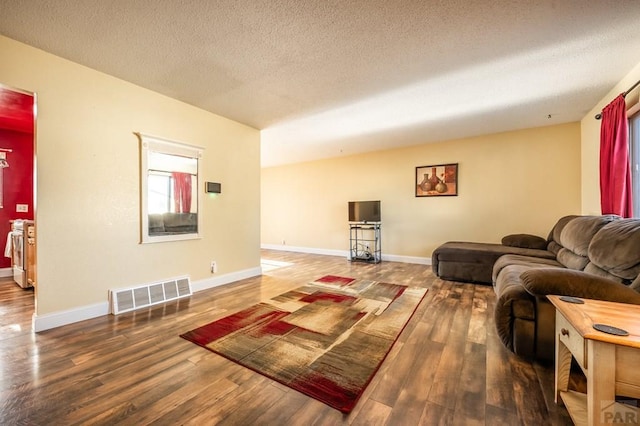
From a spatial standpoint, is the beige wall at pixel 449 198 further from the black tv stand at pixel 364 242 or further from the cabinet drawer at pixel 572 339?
the cabinet drawer at pixel 572 339

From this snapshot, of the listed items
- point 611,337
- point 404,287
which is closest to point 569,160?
point 404,287

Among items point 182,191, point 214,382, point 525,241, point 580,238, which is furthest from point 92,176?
point 525,241

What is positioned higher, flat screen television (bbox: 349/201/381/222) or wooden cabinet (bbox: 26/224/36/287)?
flat screen television (bbox: 349/201/381/222)

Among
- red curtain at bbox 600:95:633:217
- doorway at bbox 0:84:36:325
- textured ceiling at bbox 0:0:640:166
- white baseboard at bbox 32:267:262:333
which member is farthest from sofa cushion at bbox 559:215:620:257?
doorway at bbox 0:84:36:325

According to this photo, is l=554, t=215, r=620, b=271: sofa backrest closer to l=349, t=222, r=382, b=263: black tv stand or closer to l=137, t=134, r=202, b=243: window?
l=349, t=222, r=382, b=263: black tv stand

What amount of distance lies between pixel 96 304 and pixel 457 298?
4152mm

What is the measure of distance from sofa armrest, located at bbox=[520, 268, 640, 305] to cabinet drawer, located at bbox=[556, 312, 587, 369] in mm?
376

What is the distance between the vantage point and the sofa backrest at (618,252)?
1.78 meters

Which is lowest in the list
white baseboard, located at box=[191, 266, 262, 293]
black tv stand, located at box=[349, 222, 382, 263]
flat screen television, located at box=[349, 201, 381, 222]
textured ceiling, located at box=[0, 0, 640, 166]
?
white baseboard, located at box=[191, 266, 262, 293]

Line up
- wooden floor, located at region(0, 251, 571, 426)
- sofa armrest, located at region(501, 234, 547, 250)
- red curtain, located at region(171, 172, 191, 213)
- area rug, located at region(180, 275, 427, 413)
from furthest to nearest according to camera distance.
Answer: sofa armrest, located at region(501, 234, 547, 250)
red curtain, located at region(171, 172, 191, 213)
area rug, located at region(180, 275, 427, 413)
wooden floor, located at region(0, 251, 571, 426)

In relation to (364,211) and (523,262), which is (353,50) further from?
(364,211)

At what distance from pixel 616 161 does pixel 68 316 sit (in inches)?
235

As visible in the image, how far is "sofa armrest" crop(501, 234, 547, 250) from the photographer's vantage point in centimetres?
409

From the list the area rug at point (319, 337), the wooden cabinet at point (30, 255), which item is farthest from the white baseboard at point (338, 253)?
the wooden cabinet at point (30, 255)
